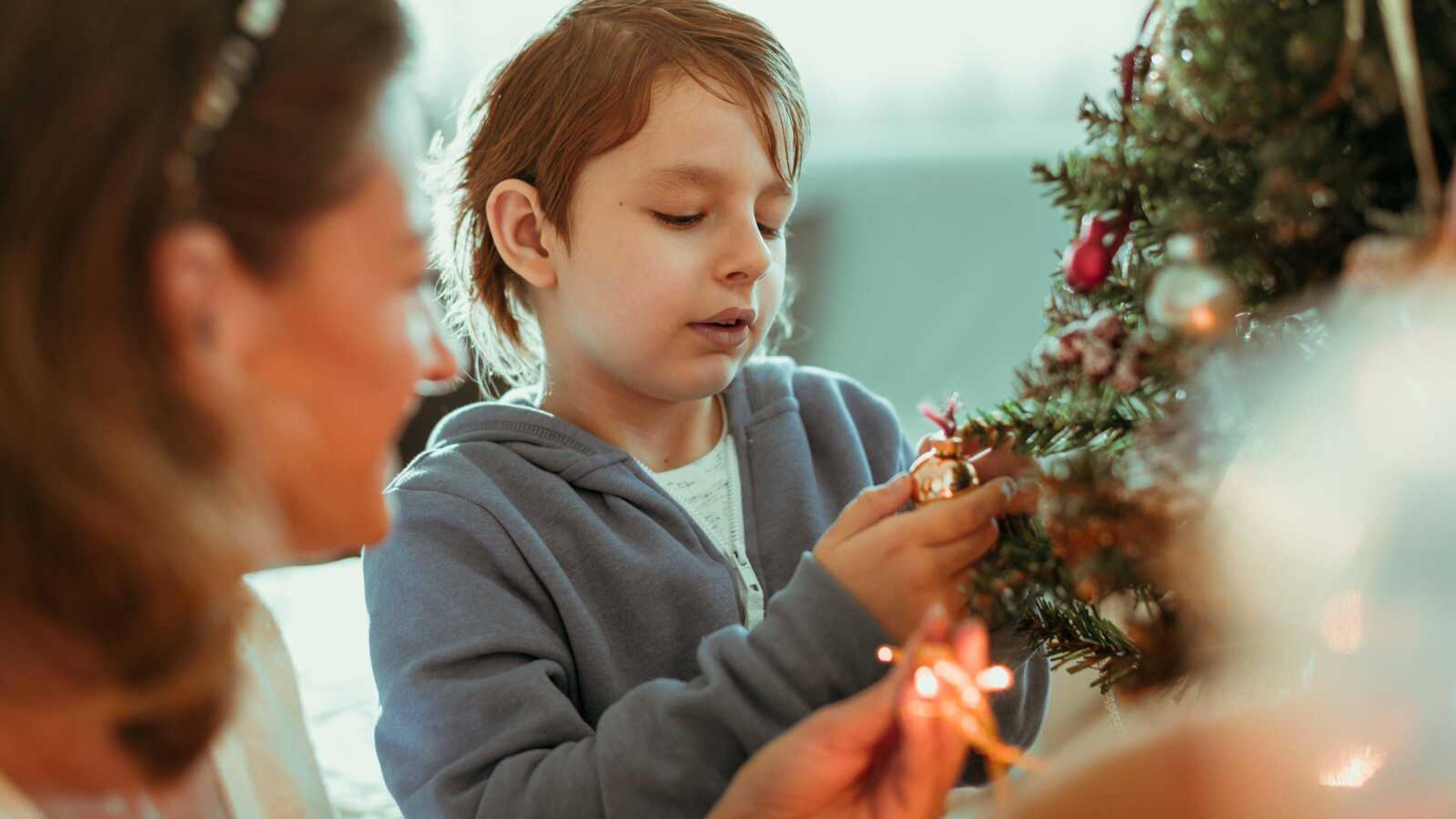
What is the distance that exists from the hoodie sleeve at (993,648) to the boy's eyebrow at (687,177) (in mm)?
290

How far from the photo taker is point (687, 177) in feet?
3.57

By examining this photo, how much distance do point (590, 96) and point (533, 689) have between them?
49 centimetres

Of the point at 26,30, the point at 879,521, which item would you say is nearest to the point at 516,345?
the point at 879,521

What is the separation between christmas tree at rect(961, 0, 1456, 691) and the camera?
58 cm

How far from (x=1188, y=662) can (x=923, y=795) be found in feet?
0.55

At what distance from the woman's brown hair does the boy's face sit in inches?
18.0

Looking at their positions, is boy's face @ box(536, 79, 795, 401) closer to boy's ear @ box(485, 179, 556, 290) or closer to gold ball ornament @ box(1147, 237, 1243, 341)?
boy's ear @ box(485, 179, 556, 290)

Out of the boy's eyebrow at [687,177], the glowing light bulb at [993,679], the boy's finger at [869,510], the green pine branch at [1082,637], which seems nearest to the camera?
the glowing light bulb at [993,679]

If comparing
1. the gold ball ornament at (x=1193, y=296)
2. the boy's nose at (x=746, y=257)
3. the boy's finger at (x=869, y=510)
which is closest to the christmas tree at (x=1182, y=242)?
the gold ball ornament at (x=1193, y=296)

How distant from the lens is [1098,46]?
103 inches

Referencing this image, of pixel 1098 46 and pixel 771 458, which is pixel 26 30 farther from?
pixel 1098 46

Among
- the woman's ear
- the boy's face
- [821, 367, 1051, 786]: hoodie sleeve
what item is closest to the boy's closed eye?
the boy's face

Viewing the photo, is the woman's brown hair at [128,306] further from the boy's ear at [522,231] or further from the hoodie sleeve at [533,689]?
the boy's ear at [522,231]

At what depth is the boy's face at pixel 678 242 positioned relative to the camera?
1.09m
